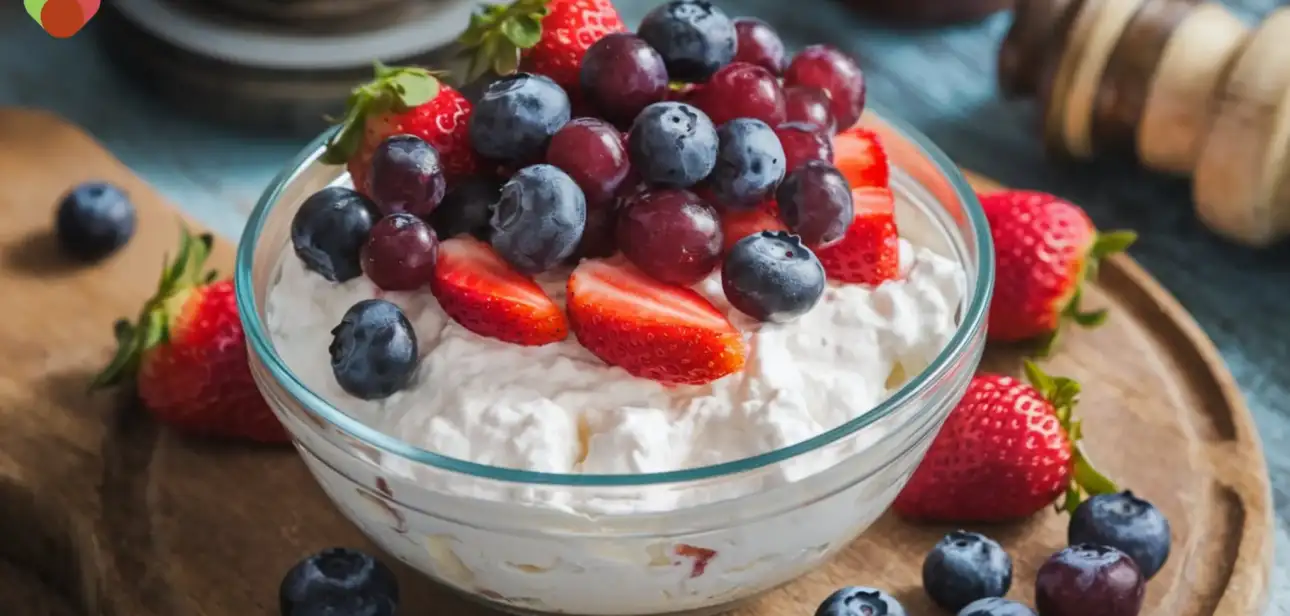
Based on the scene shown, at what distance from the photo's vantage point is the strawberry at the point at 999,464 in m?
1.27

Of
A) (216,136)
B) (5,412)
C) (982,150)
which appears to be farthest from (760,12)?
(5,412)

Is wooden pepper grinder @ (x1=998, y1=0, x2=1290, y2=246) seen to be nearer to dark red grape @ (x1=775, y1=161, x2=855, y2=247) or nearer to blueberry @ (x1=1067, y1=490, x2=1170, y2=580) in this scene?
blueberry @ (x1=1067, y1=490, x2=1170, y2=580)

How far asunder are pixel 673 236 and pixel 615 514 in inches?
9.0

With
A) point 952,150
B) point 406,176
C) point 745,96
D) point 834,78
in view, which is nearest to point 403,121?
point 406,176

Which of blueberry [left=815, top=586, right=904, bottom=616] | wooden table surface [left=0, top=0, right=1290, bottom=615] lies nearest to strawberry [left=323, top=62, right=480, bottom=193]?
blueberry [left=815, top=586, right=904, bottom=616]

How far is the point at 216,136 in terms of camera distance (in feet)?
6.77

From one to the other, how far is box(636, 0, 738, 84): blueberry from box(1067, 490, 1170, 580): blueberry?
1.77 ft

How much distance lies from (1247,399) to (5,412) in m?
1.43

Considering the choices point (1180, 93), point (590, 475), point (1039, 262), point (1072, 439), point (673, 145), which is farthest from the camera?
point (1180, 93)

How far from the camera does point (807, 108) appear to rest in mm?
1215

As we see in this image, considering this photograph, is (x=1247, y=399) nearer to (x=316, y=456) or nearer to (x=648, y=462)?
(x=648, y=462)

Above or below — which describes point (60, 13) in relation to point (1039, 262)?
above

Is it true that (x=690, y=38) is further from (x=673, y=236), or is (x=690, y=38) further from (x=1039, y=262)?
(x=1039, y=262)

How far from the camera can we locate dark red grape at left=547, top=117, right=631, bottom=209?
1102 millimetres
